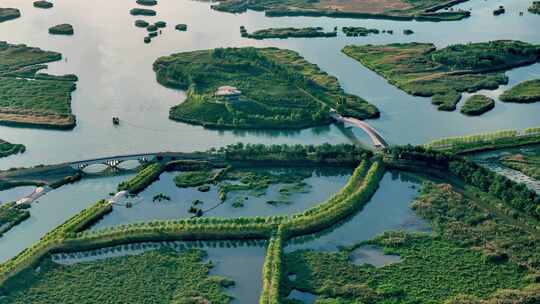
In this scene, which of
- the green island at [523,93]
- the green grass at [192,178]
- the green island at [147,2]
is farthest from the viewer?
the green island at [147,2]

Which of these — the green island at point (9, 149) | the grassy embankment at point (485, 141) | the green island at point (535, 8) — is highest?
the green island at point (535, 8)

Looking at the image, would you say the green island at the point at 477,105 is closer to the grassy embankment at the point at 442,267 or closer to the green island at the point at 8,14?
the grassy embankment at the point at 442,267

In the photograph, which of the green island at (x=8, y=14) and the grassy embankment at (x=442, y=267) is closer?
the grassy embankment at (x=442, y=267)

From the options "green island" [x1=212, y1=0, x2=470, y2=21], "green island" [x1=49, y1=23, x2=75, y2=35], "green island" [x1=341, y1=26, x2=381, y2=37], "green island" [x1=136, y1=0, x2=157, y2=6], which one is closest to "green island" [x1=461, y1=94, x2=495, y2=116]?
"green island" [x1=341, y1=26, x2=381, y2=37]

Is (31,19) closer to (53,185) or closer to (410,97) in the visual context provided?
(53,185)

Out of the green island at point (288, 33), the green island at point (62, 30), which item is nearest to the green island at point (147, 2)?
the green island at point (62, 30)

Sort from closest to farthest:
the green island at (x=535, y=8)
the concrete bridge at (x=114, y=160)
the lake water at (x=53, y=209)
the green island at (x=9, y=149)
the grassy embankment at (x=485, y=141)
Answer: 1. the lake water at (x=53, y=209)
2. the concrete bridge at (x=114, y=160)
3. the grassy embankment at (x=485, y=141)
4. the green island at (x=9, y=149)
5. the green island at (x=535, y=8)

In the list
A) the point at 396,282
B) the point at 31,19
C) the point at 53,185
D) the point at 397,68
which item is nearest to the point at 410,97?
the point at 397,68

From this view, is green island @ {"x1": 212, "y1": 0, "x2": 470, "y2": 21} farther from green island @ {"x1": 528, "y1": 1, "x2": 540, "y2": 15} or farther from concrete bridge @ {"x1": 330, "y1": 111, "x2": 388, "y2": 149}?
concrete bridge @ {"x1": 330, "y1": 111, "x2": 388, "y2": 149}
